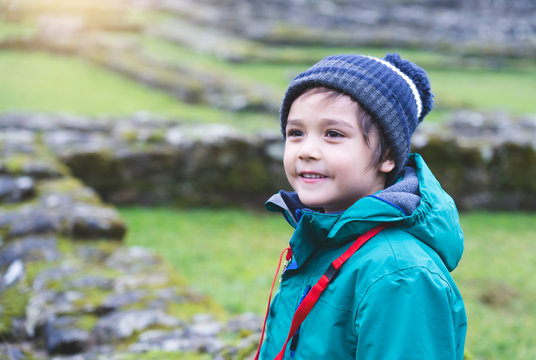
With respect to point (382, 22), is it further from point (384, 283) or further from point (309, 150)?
point (384, 283)

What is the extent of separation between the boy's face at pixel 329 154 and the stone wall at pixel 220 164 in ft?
15.2

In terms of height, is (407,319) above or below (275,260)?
above

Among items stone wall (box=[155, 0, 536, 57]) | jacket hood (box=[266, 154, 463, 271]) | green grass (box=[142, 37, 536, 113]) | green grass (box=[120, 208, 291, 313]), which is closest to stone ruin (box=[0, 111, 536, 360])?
green grass (box=[120, 208, 291, 313])

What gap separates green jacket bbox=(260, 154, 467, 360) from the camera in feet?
4.42

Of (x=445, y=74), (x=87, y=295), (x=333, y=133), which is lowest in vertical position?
(x=87, y=295)

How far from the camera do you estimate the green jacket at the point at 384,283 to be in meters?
1.35

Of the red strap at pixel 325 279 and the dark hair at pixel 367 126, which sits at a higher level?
the dark hair at pixel 367 126

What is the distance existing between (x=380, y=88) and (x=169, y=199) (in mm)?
5011

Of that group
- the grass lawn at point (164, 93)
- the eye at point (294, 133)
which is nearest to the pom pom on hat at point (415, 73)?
the eye at point (294, 133)

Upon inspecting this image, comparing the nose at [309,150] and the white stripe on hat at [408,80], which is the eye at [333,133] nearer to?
the nose at [309,150]

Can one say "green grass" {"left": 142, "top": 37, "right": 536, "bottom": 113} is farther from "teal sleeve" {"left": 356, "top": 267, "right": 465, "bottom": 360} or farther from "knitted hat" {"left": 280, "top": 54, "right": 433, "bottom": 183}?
"teal sleeve" {"left": 356, "top": 267, "right": 465, "bottom": 360}

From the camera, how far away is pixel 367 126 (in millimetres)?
1645

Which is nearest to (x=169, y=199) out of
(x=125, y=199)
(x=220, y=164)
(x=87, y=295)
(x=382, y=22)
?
(x=125, y=199)

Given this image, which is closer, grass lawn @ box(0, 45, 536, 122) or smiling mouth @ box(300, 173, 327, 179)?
smiling mouth @ box(300, 173, 327, 179)
